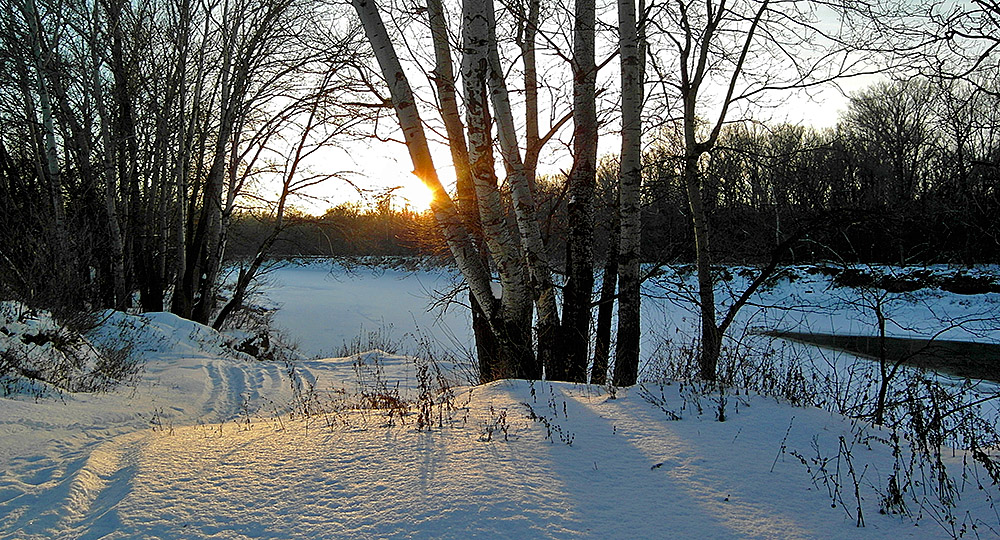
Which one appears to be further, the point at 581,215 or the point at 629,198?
the point at 581,215

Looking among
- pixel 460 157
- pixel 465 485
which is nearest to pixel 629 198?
pixel 460 157

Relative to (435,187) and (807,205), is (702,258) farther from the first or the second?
(807,205)

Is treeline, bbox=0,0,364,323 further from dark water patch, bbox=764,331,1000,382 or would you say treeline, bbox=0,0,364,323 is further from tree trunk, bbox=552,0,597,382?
dark water patch, bbox=764,331,1000,382

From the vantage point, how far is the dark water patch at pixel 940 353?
10.2 m

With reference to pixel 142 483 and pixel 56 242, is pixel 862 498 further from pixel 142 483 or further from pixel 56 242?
pixel 56 242

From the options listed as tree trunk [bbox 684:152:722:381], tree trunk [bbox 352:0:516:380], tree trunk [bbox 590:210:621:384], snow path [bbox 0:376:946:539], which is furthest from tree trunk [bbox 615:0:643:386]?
snow path [bbox 0:376:946:539]

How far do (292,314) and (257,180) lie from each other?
11376 millimetres

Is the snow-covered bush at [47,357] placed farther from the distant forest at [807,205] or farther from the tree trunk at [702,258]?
the tree trunk at [702,258]

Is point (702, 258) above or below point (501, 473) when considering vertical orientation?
above

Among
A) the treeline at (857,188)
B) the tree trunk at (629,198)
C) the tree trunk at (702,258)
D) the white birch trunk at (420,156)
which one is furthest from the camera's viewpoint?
the treeline at (857,188)

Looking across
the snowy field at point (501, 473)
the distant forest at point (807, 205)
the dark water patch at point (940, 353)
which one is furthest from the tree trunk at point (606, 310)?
the dark water patch at point (940, 353)

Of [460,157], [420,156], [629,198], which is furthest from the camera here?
[460,157]

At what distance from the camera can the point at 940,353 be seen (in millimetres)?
12062

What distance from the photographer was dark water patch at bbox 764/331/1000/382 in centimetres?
Result: 1022
